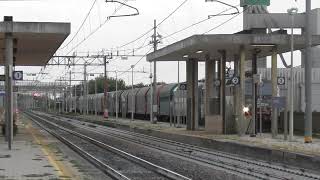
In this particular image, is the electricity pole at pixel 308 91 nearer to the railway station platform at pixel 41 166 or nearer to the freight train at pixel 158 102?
the railway station platform at pixel 41 166

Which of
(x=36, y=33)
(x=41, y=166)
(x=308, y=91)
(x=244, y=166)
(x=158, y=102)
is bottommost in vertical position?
(x=244, y=166)

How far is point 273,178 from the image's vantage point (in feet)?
50.9

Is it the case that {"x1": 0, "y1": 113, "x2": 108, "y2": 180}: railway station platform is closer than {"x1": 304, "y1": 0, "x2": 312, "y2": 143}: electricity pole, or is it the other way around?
{"x1": 0, "y1": 113, "x2": 108, "y2": 180}: railway station platform

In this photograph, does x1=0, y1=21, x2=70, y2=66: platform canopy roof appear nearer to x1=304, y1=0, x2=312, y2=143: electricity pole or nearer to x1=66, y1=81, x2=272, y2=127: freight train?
x1=304, y1=0, x2=312, y2=143: electricity pole

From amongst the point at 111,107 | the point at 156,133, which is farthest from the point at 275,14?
the point at 111,107

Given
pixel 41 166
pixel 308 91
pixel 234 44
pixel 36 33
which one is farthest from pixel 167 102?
pixel 41 166

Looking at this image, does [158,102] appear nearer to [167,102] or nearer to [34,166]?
[167,102]

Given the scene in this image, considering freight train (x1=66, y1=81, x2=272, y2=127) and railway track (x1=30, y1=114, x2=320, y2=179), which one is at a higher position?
freight train (x1=66, y1=81, x2=272, y2=127)

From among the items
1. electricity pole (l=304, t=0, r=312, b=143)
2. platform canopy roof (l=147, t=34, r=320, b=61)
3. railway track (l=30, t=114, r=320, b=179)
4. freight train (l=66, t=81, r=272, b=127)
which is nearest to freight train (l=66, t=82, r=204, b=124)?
freight train (l=66, t=81, r=272, b=127)

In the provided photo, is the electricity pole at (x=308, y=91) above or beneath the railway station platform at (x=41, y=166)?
above

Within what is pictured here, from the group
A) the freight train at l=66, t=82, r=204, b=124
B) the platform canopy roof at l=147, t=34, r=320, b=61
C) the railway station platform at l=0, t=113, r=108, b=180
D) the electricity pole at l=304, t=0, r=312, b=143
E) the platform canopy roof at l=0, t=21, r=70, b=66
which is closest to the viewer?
the railway station platform at l=0, t=113, r=108, b=180

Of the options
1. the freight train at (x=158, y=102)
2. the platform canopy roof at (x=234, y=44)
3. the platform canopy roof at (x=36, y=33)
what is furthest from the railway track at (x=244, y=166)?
the freight train at (x=158, y=102)

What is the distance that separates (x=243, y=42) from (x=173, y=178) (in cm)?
1661

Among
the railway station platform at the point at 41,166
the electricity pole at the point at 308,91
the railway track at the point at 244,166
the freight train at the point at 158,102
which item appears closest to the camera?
the railway station platform at the point at 41,166
